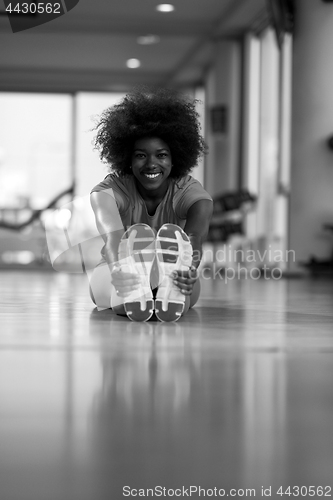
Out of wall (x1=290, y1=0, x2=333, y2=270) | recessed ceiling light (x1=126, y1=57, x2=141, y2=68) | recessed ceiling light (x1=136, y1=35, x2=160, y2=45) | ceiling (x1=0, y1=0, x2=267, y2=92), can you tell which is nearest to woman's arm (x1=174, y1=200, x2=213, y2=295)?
wall (x1=290, y1=0, x2=333, y2=270)

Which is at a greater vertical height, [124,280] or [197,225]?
[197,225]

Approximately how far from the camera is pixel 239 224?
7867 mm

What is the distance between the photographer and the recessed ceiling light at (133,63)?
10.4 m

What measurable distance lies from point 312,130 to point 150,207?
4.50m

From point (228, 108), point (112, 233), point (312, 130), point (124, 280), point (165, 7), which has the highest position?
point (165, 7)

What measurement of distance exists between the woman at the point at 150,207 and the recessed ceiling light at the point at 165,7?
5028 mm

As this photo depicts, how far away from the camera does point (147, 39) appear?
29.7 feet

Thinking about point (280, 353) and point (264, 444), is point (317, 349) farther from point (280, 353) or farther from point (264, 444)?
point (264, 444)

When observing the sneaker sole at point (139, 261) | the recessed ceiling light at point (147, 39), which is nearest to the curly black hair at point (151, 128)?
the sneaker sole at point (139, 261)

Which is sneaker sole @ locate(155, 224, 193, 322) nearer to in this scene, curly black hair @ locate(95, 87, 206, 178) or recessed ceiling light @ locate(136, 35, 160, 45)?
curly black hair @ locate(95, 87, 206, 178)

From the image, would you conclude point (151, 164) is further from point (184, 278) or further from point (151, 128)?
point (184, 278)

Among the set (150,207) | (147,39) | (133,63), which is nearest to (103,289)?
(150,207)

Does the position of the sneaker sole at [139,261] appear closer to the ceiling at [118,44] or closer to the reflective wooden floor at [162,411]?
the reflective wooden floor at [162,411]

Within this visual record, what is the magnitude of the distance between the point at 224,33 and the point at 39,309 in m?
6.56
